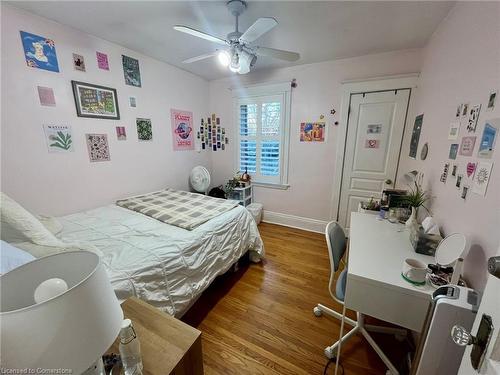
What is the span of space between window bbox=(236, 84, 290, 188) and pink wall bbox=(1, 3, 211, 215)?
3.69ft

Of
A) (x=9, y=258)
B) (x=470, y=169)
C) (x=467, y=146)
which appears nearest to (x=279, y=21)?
(x=467, y=146)

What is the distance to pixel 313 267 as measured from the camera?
7.67 feet

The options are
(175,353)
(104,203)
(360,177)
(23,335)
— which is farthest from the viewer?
(360,177)

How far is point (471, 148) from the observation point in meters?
1.14

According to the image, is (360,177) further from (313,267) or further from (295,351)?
(295,351)

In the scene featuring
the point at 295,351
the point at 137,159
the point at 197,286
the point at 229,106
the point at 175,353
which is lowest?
the point at 295,351

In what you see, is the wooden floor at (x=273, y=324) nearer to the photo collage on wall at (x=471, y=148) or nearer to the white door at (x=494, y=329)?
the white door at (x=494, y=329)

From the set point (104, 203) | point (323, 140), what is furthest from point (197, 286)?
point (323, 140)

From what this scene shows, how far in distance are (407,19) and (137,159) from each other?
3.18 meters

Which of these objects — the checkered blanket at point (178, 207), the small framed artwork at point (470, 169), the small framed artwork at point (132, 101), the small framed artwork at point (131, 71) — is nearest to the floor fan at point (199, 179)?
the checkered blanket at point (178, 207)

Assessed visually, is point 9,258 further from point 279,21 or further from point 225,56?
point 279,21

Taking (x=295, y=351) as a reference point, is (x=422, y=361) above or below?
above

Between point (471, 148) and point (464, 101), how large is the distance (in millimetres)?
369

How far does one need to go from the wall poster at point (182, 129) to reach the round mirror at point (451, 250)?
316 centimetres
